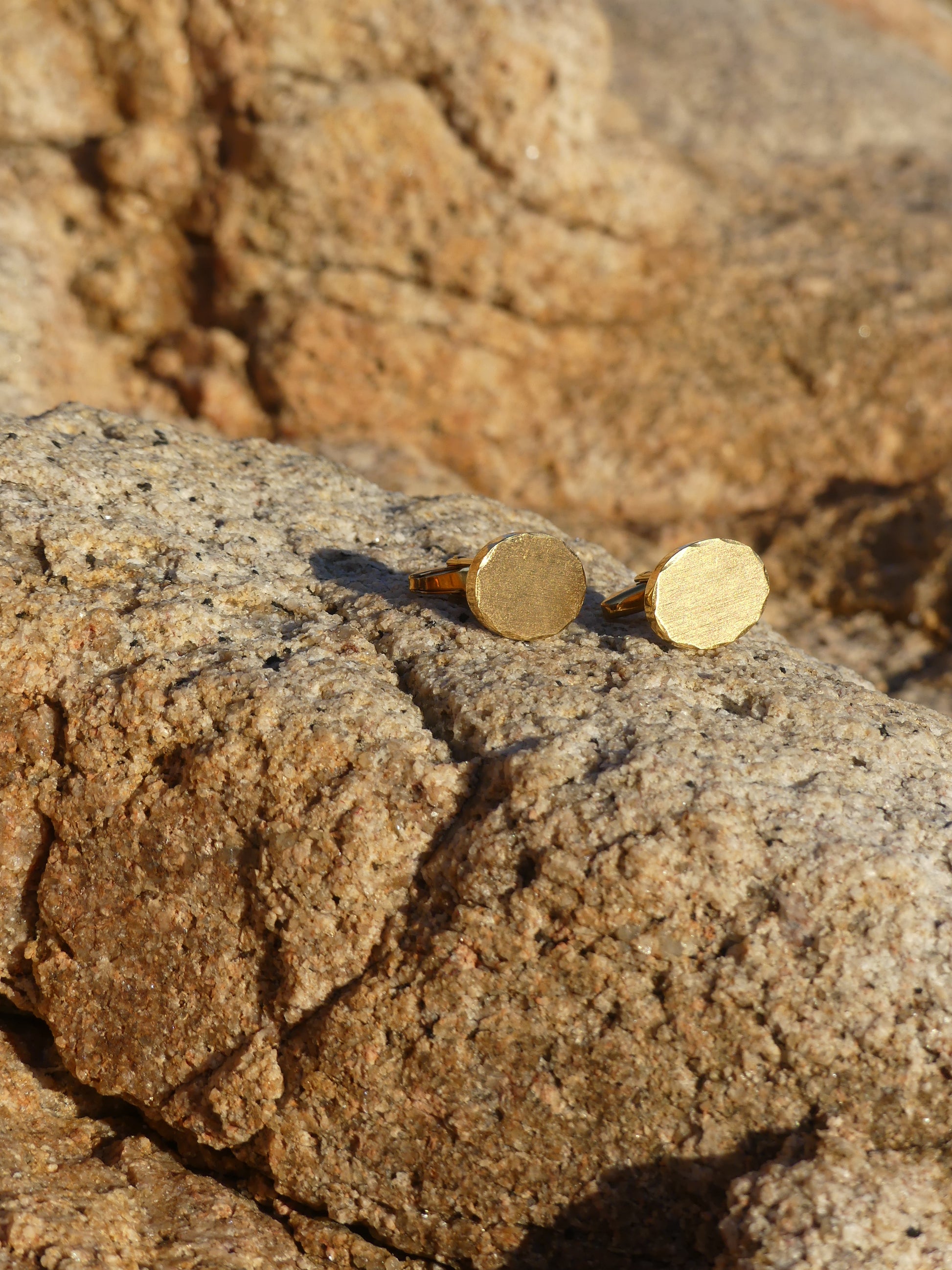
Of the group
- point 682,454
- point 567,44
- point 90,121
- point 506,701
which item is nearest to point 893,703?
point 506,701

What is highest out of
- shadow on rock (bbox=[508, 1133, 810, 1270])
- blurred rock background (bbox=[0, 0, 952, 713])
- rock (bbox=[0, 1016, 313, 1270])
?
blurred rock background (bbox=[0, 0, 952, 713])

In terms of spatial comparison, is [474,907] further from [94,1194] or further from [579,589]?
[94,1194]

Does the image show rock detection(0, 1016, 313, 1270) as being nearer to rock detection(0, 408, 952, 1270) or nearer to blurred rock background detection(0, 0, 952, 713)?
rock detection(0, 408, 952, 1270)

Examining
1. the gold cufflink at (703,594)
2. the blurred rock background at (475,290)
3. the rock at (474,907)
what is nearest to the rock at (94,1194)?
the rock at (474,907)

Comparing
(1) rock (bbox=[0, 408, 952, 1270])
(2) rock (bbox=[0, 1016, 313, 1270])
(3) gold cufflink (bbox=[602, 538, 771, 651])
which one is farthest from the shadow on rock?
(3) gold cufflink (bbox=[602, 538, 771, 651])

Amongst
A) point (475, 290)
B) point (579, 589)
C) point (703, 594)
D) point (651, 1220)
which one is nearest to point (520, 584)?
point (579, 589)

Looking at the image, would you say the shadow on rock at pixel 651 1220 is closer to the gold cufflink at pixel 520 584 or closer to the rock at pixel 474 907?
the rock at pixel 474 907
